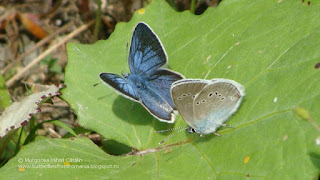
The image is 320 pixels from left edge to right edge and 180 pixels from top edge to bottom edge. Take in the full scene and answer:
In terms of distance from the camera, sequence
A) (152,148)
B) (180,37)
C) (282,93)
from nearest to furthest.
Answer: (282,93), (152,148), (180,37)

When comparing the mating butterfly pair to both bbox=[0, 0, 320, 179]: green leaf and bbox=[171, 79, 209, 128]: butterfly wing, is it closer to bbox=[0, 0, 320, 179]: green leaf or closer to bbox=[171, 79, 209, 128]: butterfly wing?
bbox=[171, 79, 209, 128]: butterfly wing

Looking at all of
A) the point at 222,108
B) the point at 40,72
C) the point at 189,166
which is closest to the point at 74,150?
the point at 189,166

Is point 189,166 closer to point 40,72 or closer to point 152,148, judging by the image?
point 152,148

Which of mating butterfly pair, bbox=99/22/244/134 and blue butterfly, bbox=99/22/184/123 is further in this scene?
blue butterfly, bbox=99/22/184/123

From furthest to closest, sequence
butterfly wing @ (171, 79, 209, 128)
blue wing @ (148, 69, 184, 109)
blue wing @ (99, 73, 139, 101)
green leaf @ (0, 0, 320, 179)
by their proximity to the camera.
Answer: blue wing @ (148, 69, 184, 109) → blue wing @ (99, 73, 139, 101) → butterfly wing @ (171, 79, 209, 128) → green leaf @ (0, 0, 320, 179)

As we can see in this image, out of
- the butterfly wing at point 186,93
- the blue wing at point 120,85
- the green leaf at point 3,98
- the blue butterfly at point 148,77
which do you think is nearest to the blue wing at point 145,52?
the blue butterfly at point 148,77

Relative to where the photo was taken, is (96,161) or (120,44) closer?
(96,161)

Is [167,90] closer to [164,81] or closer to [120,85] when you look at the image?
[164,81]

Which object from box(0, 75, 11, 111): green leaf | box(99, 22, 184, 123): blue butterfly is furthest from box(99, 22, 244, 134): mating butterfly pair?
box(0, 75, 11, 111): green leaf
